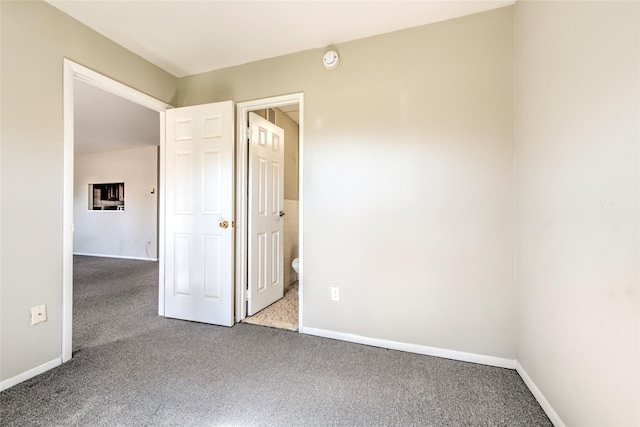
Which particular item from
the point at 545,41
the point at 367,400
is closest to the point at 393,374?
the point at 367,400

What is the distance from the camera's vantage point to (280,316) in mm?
2693

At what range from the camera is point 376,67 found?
2139 mm

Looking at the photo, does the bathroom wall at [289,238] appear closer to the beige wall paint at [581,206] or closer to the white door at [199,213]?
the white door at [199,213]

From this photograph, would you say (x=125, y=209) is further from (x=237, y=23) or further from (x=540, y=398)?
(x=540, y=398)

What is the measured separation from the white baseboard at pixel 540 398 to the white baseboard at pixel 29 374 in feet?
9.63

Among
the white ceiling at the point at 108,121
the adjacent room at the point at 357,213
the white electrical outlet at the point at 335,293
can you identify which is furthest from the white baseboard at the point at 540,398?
the white ceiling at the point at 108,121

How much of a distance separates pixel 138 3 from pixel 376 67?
1.69 meters

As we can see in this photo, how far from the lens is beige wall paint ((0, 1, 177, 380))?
5.26 feet

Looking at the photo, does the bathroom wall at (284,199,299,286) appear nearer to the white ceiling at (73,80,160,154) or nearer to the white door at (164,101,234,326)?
the white door at (164,101,234,326)

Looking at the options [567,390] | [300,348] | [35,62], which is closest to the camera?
[567,390]

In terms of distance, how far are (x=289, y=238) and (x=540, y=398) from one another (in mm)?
2812

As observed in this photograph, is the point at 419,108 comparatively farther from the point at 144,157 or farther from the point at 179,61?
the point at 144,157

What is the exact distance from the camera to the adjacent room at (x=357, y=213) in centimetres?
115

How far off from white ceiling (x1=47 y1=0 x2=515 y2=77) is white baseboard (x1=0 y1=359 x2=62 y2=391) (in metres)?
2.35
